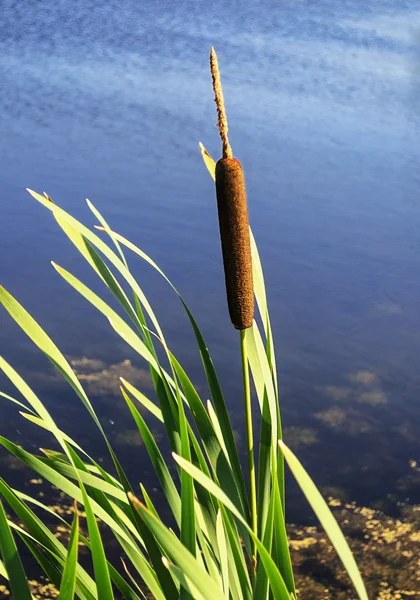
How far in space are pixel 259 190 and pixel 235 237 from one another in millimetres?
2867

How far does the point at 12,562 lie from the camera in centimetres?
75

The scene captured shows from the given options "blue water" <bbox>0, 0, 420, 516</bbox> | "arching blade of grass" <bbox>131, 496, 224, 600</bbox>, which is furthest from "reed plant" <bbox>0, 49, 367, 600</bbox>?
"blue water" <bbox>0, 0, 420, 516</bbox>

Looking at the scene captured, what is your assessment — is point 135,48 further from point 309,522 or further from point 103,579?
point 103,579

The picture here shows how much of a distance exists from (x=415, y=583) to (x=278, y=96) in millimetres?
3583

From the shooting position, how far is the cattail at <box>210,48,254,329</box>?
2.35ft

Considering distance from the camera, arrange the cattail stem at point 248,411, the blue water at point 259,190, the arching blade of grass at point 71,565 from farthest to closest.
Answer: the blue water at point 259,190 < the cattail stem at point 248,411 < the arching blade of grass at point 71,565

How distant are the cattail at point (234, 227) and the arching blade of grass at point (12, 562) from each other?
309 millimetres

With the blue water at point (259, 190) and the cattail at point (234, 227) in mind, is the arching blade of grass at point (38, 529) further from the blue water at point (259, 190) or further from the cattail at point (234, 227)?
the blue water at point (259, 190)

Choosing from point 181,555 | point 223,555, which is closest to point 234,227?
point 181,555

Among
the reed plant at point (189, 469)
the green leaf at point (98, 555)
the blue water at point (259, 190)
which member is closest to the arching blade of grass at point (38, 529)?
the reed plant at point (189, 469)

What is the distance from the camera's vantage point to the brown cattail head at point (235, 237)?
724mm

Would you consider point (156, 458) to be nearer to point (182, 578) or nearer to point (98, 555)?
point (98, 555)

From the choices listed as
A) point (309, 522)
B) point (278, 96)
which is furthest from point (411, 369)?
point (278, 96)

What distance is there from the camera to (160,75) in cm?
513
